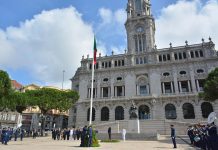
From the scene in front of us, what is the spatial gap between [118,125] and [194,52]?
25862 mm

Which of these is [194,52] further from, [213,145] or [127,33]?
[213,145]

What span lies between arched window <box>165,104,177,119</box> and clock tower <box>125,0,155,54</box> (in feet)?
50.4

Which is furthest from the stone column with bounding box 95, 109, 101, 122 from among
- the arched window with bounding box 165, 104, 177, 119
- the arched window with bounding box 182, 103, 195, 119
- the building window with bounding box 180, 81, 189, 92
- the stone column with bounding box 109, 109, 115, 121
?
the building window with bounding box 180, 81, 189, 92

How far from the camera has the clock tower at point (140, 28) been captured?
54.8 metres

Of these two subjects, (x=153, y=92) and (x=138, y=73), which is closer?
(x=153, y=92)

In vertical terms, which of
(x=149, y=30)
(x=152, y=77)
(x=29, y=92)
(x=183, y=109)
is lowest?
(x=183, y=109)

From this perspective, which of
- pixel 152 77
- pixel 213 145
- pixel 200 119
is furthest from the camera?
pixel 152 77

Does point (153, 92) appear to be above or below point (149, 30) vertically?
below

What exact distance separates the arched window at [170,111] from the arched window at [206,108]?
6016mm

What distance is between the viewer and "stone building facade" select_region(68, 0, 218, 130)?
4547 cm

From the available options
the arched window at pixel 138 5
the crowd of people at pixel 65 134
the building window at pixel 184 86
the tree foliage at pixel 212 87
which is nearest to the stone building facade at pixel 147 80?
the building window at pixel 184 86

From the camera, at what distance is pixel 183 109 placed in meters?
45.2

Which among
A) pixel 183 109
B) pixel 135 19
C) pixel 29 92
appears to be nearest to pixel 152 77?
pixel 183 109

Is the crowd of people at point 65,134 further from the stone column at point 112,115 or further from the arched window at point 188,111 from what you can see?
the arched window at point 188,111
